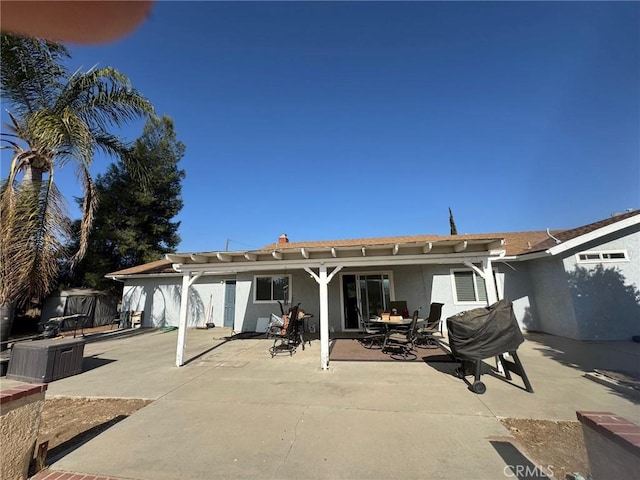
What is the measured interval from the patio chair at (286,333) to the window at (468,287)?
662cm

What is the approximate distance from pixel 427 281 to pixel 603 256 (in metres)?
5.37

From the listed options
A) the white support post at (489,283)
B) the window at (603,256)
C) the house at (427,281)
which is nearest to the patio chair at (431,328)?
the house at (427,281)

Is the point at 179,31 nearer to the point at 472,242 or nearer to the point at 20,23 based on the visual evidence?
the point at 20,23

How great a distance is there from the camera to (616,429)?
1.90 m

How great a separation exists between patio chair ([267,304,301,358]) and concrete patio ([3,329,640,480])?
846 millimetres

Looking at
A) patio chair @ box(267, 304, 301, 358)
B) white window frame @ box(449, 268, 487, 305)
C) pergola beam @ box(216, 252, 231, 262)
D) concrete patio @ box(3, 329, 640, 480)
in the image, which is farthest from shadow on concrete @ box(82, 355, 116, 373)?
white window frame @ box(449, 268, 487, 305)

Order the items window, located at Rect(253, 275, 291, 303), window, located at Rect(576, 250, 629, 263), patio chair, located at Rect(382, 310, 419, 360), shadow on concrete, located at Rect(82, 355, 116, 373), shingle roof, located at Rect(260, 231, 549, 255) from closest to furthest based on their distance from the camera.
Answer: shadow on concrete, located at Rect(82, 355, 116, 373) < patio chair, located at Rect(382, 310, 419, 360) < window, located at Rect(576, 250, 629, 263) < shingle roof, located at Rect(260, 231, 549, 255) < window, located at Rect(253, 275, 291, 303)

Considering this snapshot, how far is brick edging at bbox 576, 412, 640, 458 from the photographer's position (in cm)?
174

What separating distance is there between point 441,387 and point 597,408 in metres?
→ 2.10

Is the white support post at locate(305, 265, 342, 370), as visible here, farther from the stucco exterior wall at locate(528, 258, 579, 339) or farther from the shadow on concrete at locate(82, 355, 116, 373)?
the stucco exterior wall at locate(528, 258, 579, 339)

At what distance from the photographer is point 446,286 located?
35.3 feet

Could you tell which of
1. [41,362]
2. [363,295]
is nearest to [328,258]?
[363,295]

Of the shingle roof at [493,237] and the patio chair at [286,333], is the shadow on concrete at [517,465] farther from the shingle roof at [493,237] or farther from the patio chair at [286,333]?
the shingle roof at [493,237]

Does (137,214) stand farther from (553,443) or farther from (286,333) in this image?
(553,443)
